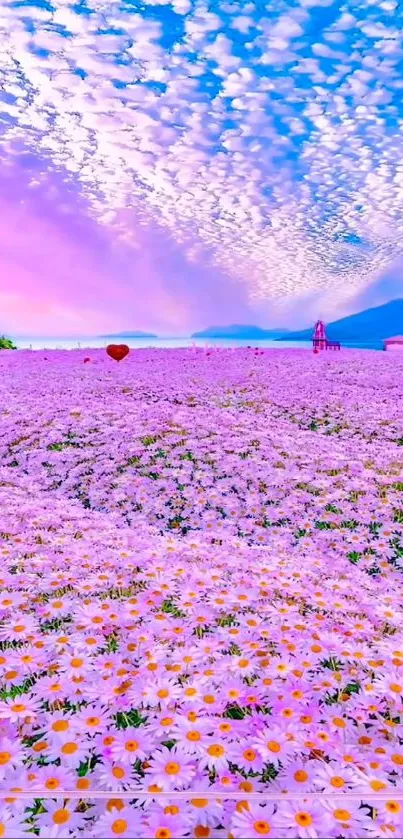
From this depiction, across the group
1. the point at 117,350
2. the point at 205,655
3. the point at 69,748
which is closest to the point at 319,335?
the point at 117,350

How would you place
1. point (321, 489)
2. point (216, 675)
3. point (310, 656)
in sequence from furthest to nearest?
point (321, 489) → point (310, 656) → point (216, 675)

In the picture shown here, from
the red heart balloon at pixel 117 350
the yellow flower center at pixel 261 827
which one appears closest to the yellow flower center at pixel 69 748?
the yellow flower center at pixel 261 827

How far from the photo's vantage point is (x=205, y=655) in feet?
11.0

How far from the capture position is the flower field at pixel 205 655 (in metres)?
2.21

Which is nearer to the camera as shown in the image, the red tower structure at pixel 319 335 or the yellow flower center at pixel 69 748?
the yellow flower center at pixel 69 748

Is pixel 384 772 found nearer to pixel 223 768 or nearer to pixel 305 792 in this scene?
pixel 305 792

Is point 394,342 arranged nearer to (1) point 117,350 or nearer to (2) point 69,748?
(1) point 117,350

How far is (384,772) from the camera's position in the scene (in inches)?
97.6

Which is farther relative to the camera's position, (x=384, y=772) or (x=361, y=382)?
(x=361, y=382)

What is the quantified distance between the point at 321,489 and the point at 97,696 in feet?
21.6

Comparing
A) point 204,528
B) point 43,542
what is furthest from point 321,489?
point 43,542

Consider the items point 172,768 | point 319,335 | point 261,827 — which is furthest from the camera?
point 319,335

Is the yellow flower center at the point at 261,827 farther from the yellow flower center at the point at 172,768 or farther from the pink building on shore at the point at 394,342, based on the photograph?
the pink building on shore at the point at 394,342

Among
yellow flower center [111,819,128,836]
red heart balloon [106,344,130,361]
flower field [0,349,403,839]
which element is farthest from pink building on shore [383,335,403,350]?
yellow flower center [111,819,128,836]
